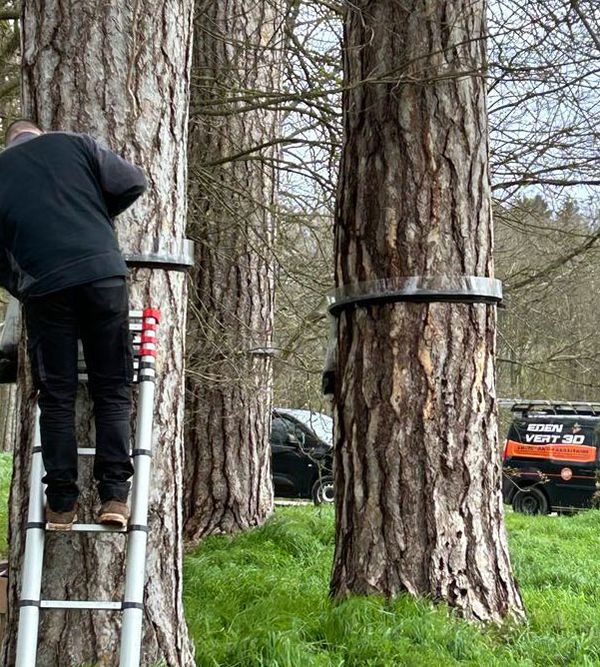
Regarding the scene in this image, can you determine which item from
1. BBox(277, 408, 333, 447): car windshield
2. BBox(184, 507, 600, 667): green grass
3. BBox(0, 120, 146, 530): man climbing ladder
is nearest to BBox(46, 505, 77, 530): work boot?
BBox(0, 120, 146, 530): man climbing ladder

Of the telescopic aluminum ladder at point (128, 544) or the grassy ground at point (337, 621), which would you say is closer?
the telescopic aluminum ladder at point (128, 544)

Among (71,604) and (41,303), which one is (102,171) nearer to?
(41,303)

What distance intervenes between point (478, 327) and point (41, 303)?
2686mm

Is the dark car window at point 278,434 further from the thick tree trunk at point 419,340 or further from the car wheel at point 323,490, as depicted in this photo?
the thick tree trunk at point 419,340

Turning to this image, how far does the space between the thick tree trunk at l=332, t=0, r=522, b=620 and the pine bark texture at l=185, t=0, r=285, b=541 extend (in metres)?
2.40

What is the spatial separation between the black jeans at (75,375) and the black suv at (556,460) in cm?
1288

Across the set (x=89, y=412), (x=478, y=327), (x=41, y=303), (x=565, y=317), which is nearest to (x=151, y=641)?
(x=89, y=412)

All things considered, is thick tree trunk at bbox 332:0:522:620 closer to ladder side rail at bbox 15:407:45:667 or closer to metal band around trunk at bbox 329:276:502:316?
metal band around trunk at bbox 329:276:502:316

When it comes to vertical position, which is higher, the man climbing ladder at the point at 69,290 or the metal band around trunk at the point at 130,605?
the man climbing ladder at the point at 69,290

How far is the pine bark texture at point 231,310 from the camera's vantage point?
7.95m

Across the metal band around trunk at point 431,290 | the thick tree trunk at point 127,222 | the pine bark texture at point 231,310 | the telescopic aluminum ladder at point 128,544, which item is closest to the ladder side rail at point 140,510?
the telescopic aluminum ladder at point 128,544

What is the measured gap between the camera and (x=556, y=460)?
15758 mm

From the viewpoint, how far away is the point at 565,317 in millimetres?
11188

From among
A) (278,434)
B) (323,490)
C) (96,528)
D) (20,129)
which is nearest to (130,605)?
(96,528)
